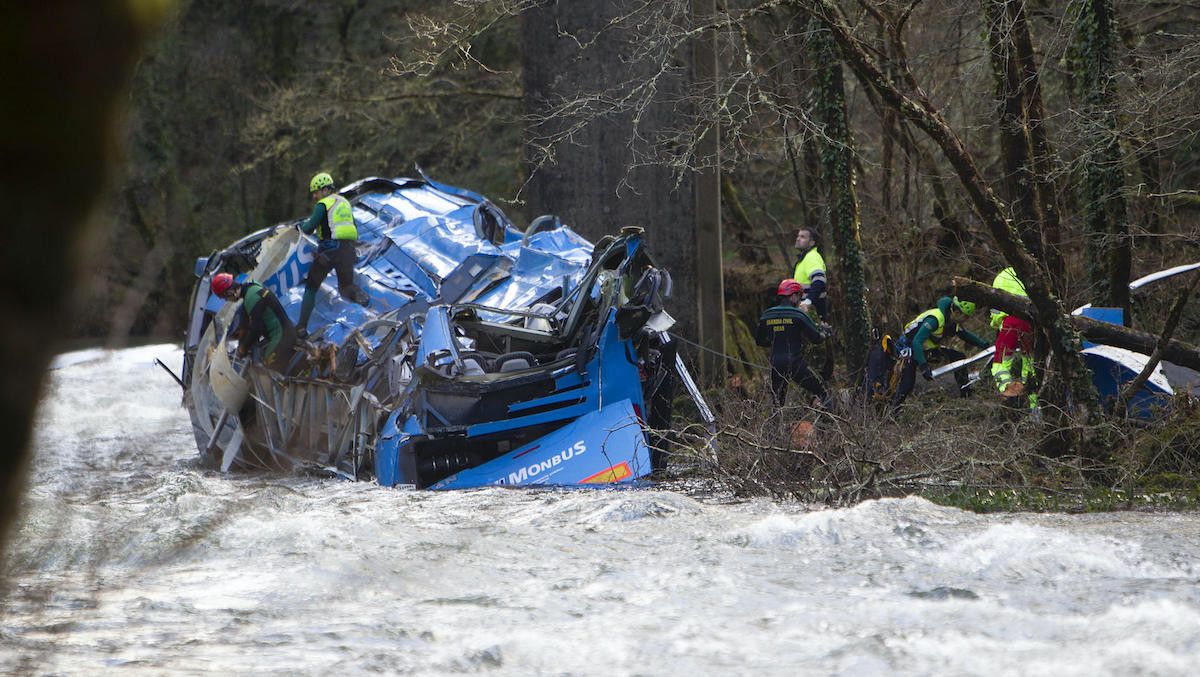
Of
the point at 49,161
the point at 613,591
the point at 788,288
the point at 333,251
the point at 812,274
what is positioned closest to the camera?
the point at 49,161

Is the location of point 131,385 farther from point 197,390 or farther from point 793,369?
point 793,369

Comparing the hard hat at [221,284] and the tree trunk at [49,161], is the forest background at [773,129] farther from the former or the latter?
the tree trunk at [49,161]

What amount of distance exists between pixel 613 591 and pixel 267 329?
6.37m

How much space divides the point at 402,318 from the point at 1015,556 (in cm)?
591

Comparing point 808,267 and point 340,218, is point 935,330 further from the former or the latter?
point 340,218

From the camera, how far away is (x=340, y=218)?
40.2 ft

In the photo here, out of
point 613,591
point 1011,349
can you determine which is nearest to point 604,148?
point 1011,349

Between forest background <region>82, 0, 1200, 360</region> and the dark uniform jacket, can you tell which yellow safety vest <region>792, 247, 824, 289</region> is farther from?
the dark uniform jacket

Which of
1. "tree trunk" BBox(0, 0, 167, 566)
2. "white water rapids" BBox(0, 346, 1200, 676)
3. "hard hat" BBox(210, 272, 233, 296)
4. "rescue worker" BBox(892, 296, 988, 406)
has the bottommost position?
"white water rapids" BBox(0, 346, 1200, 676)

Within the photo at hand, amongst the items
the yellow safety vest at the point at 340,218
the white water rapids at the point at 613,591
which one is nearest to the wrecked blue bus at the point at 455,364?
the yellow safety vest at the point at 340,218

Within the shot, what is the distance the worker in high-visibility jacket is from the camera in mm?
10336

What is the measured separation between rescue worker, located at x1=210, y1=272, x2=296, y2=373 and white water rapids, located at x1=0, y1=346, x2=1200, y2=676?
2.84 metres

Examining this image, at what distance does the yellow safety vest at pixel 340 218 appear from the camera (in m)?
12.2

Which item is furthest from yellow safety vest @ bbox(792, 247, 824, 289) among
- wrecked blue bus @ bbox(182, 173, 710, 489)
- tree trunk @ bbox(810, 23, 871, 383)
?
wrecked blue bus @ bbox(182, 173, 710, 489)
